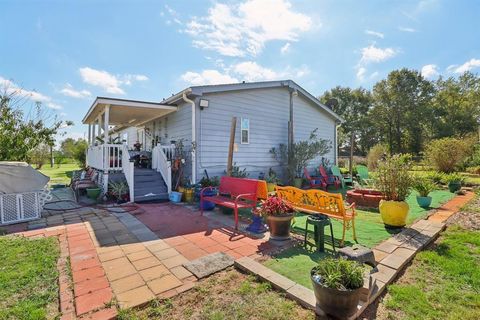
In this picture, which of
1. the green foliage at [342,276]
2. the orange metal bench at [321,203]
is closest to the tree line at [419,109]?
the orange metal bench at [321,203]

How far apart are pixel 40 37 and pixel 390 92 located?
111ft

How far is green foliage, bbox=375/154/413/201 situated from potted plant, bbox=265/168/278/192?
4.39 meters

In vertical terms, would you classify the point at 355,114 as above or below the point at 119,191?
above

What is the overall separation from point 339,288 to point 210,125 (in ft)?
23.7

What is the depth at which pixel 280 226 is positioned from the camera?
3.97 m

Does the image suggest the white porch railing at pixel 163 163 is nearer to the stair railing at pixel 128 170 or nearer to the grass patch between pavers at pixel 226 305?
the stair railing at pixel 128 170

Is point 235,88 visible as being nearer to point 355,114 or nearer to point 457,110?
point 355,114

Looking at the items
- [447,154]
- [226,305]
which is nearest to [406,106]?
[447,154]

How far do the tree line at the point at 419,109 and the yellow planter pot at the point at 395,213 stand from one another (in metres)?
27.5

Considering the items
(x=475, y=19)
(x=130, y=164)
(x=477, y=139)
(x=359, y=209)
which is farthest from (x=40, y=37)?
(x=477, y=139)

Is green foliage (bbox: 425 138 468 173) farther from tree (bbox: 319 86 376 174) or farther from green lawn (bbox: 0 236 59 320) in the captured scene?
tree (bbox: 319 86 376 174)

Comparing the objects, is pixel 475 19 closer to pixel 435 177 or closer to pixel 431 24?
pixel 431 24

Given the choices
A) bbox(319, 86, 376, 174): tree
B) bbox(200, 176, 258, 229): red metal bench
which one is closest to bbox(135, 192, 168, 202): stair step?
bbox(200, 176, 258, 229): red metal bench

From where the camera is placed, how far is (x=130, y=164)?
7289 millimetres
